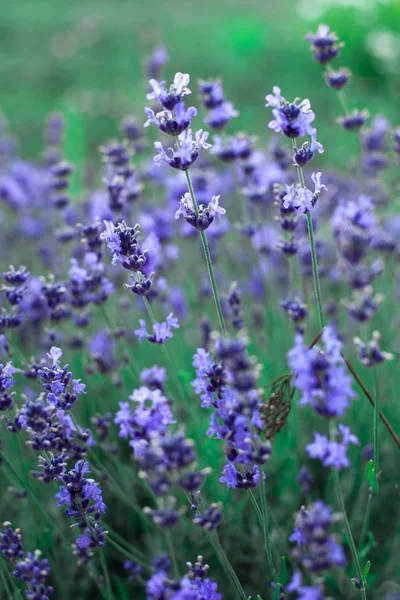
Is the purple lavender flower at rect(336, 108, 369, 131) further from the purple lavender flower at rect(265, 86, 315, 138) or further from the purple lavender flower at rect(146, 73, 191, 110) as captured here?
the purple lavender flower at rect(146, 73, 191, 110)

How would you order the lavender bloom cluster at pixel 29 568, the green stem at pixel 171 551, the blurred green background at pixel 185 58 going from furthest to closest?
1. the blurred green background at pixel 185 58
2. the lavender bloom cluster at pixel 29 568
3. the green stem at pixel 171 551

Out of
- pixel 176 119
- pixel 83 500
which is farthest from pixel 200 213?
pixel 83 500

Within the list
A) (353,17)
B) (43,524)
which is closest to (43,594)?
(43,524)

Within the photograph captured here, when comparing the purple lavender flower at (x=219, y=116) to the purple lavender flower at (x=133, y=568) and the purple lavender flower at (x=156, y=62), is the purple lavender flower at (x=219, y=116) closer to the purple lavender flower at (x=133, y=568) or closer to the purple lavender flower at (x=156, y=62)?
the purple lavender flower at (x=156, y=62)

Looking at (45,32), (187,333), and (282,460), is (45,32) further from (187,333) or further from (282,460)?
(282,460)

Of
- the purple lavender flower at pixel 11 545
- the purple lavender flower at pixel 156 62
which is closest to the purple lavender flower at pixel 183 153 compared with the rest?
the purple lavender flower at pixel 11 545

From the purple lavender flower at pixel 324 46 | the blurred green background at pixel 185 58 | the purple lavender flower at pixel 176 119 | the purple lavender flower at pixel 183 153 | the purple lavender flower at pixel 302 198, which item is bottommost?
the purple lavender flower at pixel 302 198

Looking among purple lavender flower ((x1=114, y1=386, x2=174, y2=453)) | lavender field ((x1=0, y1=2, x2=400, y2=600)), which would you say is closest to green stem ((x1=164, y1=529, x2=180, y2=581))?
lavender field ((x1=0, y1=2, x2=400, y2=600))

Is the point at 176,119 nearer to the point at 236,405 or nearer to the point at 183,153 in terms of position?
the point at 183,153
